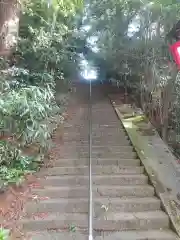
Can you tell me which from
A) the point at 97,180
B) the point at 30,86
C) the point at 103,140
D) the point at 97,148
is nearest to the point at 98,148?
the point at 97,148

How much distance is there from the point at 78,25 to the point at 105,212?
32.5ft

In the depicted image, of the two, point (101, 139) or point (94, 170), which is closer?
point (94, 170)

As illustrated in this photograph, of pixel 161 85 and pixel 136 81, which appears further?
pixel 136 81

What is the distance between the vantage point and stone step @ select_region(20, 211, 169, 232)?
430 centimetres

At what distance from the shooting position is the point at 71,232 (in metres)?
4.20

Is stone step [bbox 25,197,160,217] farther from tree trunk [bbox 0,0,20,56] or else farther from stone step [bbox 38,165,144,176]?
tree trunk [bbox 0,0,20,56]

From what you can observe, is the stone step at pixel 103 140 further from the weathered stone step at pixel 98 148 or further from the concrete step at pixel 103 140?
the weathered stone step at pixel 98 148

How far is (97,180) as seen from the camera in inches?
213

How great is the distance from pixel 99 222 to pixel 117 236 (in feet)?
1.12

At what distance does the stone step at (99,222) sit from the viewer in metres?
4.30

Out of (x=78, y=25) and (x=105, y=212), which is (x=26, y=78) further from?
(x=78, y=25)

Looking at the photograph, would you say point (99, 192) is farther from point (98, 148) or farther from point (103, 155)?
point (98, 148)

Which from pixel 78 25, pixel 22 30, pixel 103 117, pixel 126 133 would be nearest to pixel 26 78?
pixel 22 30

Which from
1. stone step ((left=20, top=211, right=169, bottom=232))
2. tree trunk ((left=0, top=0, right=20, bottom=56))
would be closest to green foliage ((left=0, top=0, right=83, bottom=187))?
tree trunk ((left=0, top=0, right=20, bottom=56))
